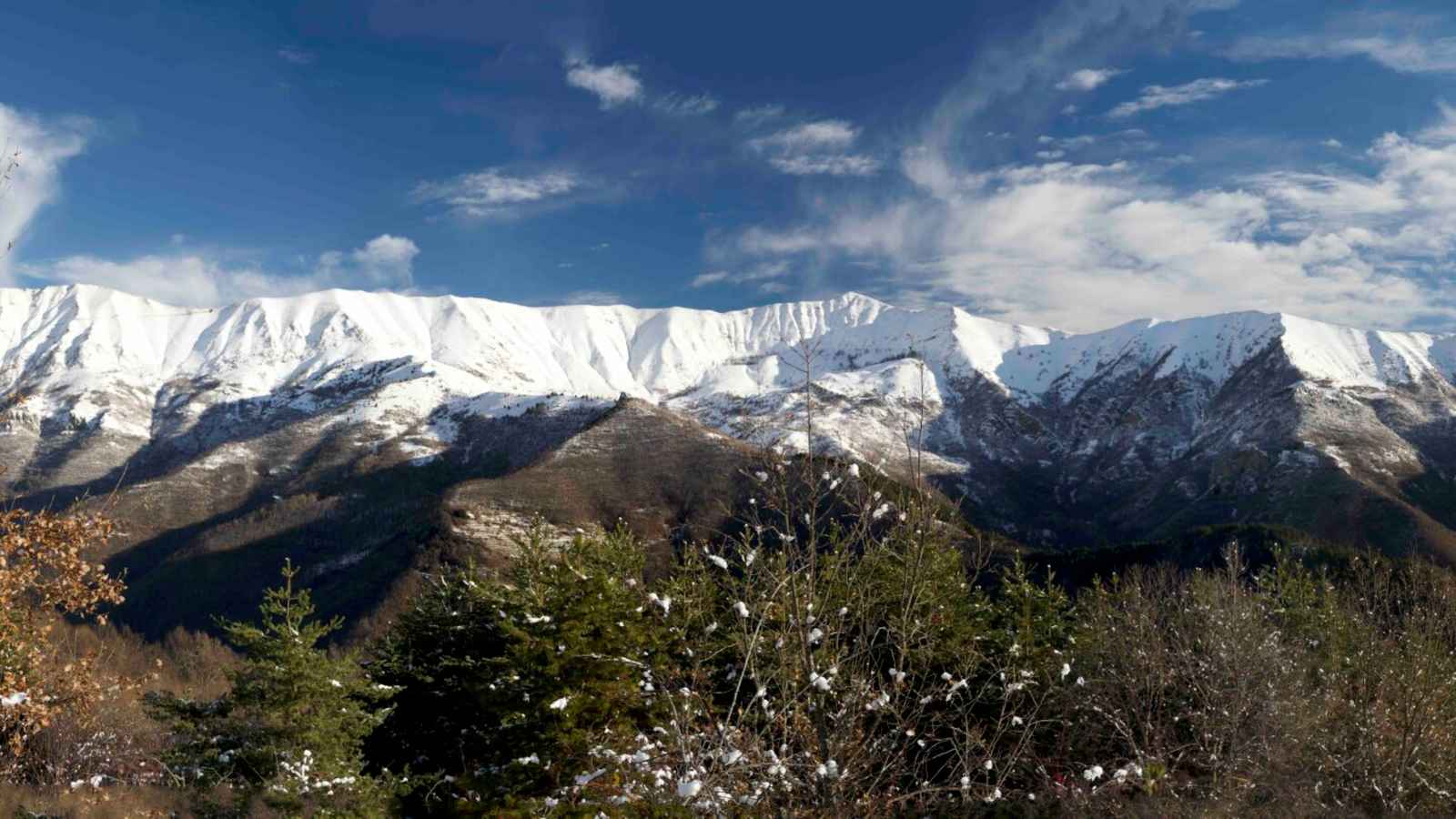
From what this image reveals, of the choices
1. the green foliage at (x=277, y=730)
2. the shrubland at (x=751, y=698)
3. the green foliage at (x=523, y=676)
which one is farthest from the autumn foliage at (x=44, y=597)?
the green foliage at (x=277, y=730)

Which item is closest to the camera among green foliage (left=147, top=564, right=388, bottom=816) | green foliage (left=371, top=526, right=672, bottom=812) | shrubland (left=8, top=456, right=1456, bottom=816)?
shrubland (left=8, top=456, right=1456, bottom=816)

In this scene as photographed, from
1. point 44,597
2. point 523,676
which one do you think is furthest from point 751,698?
point 523,676

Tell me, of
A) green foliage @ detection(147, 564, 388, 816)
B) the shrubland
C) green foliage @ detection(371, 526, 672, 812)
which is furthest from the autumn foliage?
green foliage @ detection(147, 564, 388, 816)

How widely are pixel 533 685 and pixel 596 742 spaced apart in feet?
7.59

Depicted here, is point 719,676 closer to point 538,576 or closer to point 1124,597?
point 538,576

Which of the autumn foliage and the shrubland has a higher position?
the autumn foliage

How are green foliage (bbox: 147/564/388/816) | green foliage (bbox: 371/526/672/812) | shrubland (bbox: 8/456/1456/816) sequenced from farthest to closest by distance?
green foliage (bbox: 371/526/672/812) < green foliage (bbox: 147/564/388/816) < shrubland (bbox: 8/456/1456/816)

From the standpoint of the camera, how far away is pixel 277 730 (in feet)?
69.6

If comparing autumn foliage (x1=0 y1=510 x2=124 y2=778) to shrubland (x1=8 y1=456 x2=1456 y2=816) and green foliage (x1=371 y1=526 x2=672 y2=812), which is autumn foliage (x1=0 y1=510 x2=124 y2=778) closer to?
shrubland (x1=8 y1=456 x2=1456 y2=816)

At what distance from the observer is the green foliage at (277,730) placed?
818 inches

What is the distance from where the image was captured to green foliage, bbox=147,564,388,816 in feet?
68.2

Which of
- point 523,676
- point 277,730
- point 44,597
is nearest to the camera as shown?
point 44,597

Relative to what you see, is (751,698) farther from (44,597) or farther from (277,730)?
(277,730)

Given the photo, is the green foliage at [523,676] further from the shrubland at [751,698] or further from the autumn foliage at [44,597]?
the autumn foliage at [44,597]
